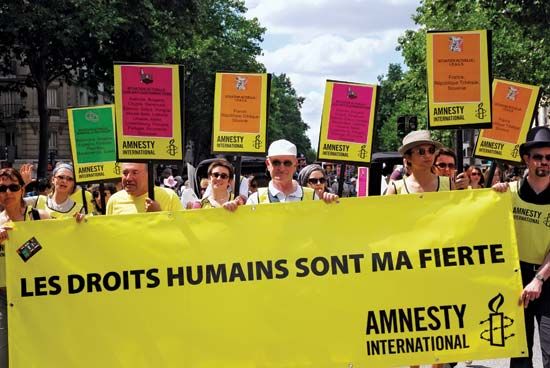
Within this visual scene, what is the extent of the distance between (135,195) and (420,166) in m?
2.02

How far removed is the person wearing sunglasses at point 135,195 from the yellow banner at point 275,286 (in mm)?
621

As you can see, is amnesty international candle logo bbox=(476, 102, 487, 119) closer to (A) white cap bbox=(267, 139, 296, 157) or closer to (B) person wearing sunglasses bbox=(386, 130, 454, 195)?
(B) person wearing sunglasses bbox=(386, 130, 454, 195)

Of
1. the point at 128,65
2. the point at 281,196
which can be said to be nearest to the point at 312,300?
the point at 281,196

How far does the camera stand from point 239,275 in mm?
5230

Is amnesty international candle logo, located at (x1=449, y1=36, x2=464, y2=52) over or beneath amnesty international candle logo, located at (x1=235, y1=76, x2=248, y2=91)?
over

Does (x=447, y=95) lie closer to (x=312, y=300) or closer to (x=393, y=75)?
(x=312, y=300)

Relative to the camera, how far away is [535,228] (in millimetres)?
5332

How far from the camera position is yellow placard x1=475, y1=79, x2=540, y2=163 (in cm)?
601

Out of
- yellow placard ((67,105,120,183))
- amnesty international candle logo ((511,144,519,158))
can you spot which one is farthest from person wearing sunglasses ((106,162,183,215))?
amnesty international candle logo ((511,144,519,158))

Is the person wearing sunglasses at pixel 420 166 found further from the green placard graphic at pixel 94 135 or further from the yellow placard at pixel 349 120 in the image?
the green placard graphic at pixel 94 135

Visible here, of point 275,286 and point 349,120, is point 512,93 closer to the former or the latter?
point 349,120

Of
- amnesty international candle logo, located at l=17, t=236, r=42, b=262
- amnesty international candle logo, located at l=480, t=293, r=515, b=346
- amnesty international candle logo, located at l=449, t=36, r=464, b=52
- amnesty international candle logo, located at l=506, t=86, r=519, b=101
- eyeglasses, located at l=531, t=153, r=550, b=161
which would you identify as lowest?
amnesty international candle logo, located at l=480, t=293, r=515, b=346

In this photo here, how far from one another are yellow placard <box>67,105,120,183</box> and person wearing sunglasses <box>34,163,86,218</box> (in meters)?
0.96

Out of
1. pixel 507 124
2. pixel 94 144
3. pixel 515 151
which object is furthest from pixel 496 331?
pixel 94 144
